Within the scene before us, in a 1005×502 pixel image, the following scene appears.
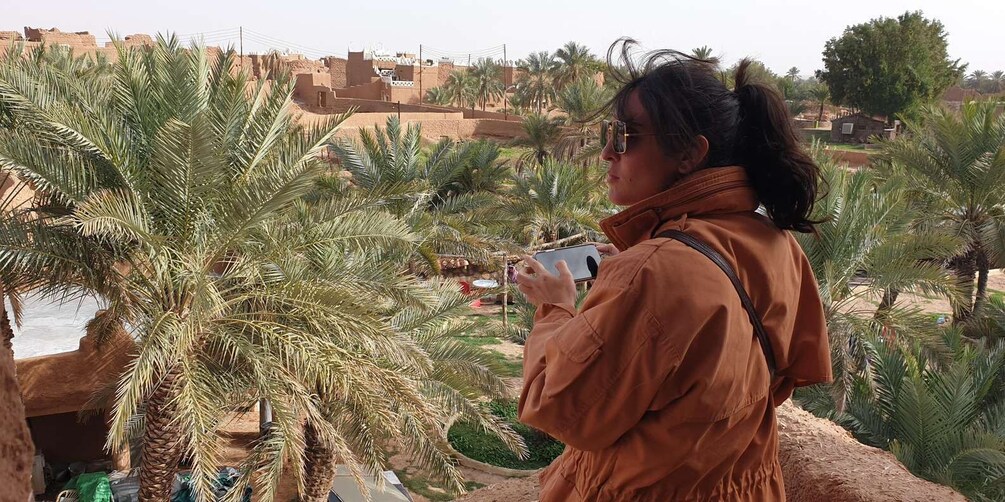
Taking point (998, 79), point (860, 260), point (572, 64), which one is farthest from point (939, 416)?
point (998, 79)

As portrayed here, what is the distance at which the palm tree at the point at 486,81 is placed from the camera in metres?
49.6

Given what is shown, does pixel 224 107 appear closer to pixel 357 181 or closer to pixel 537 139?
pixel 357 181

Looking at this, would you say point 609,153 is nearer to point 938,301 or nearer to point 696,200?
point 696,200

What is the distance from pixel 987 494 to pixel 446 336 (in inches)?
195

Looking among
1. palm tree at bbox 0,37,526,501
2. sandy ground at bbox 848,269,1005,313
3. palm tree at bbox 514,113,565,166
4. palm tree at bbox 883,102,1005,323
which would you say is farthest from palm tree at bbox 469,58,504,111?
palm tree at bbox 0,37,526,501

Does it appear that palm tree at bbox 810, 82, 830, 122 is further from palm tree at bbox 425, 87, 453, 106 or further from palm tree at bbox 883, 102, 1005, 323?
palm tree at bbox 883, 102, 1005, 323

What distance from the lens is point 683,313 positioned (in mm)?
1283

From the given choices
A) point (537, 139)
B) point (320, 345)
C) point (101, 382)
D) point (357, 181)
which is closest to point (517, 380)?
point (357, 181)

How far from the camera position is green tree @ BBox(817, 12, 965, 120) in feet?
126

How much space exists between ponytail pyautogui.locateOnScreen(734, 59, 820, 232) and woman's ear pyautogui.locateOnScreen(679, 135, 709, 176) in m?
0.09

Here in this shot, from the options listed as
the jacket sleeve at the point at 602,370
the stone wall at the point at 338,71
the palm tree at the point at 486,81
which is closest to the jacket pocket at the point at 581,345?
Result: the jacket sleeve at the point at 602,370

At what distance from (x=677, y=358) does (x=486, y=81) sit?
49.3m

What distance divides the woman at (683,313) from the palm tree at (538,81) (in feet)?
131

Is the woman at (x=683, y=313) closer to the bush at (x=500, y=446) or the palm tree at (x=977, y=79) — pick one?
the bush at (x=500, y=446)
